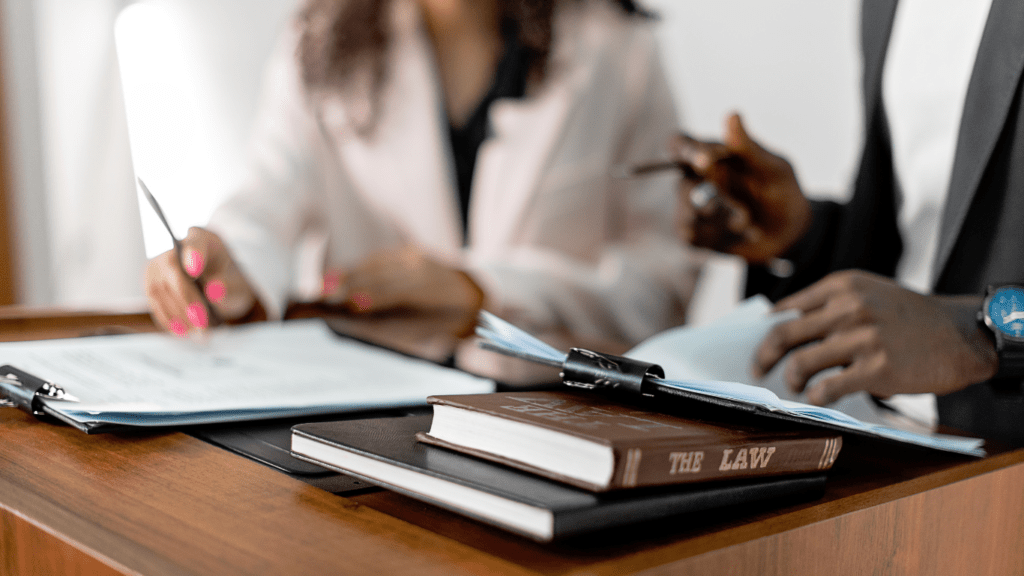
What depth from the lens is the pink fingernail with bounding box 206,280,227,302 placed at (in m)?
0.87

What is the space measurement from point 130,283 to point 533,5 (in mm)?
1699

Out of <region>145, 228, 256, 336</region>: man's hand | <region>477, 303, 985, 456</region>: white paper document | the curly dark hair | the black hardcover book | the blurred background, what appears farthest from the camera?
the blurred background

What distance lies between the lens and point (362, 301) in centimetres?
104

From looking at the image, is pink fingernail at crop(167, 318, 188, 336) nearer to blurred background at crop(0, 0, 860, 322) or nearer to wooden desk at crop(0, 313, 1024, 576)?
wooden desk at crop(0, 313, 1024, 576)

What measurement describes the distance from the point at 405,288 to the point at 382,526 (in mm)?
786

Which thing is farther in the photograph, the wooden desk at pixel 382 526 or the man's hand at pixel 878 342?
the man's hand at pixel 878 342

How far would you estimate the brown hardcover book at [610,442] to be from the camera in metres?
0.27

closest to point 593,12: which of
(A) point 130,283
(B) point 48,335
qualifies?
(B) point 48,335

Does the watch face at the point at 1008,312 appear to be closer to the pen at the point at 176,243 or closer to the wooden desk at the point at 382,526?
the wooden desk at the point at 382,526

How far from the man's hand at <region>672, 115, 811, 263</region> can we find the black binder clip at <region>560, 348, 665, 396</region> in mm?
424

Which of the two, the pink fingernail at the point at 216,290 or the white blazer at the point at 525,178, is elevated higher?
the white blazer at the point at 525,178

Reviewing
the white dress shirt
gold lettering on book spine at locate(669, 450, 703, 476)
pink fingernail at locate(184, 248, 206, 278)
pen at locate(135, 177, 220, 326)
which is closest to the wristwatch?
the white dress shirt

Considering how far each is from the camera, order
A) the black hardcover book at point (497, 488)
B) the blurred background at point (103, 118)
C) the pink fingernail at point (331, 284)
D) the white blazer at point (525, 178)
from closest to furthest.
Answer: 1. the black hardcover book at point (497, 488)
2. the pink fingernail at point (331, 284)
3. the white blazer at point (525, 178)
4. the blurred background at point (103, 118)

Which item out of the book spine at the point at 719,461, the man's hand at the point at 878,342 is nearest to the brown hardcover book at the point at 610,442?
the book spine at the point at 719,461
